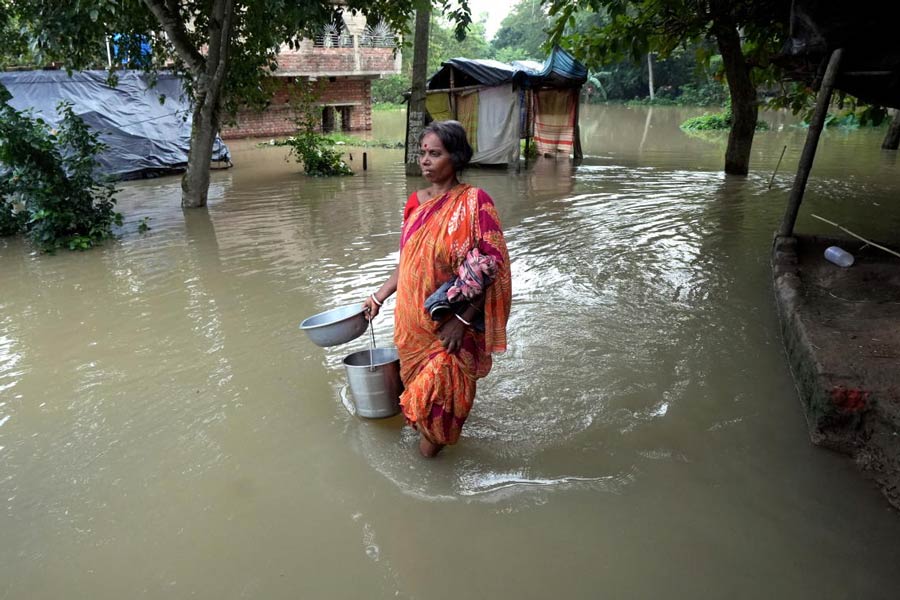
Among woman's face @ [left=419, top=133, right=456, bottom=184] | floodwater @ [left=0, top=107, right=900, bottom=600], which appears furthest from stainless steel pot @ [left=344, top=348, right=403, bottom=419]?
woman's face @ [left=419, top=133, right=456, bottom=184]

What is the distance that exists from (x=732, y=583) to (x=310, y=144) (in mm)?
11845

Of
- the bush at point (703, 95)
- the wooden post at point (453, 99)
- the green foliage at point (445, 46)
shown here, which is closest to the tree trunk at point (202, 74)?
the wooden post at point (453, 99)

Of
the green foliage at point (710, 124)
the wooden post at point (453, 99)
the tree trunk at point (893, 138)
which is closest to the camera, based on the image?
the wooden post at point (453, 99)

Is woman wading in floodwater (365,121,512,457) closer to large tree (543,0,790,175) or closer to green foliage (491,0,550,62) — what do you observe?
large tree (543,0,790,175)

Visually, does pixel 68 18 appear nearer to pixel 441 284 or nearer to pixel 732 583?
pixel 441 284

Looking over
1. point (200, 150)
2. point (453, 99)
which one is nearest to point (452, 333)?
point (200, 150)

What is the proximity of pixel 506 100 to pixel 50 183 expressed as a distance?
9526 millimetres

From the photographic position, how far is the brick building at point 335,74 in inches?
794

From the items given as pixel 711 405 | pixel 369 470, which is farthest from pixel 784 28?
pixel 369 470

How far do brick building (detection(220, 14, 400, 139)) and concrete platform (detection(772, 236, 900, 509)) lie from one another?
56.8 feet

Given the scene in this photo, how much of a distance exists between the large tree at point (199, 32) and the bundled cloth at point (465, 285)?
17.2ft

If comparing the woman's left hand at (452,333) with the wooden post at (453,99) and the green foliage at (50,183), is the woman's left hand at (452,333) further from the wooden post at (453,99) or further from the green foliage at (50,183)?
the wooden post at (453,99)

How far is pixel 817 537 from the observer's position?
240 centimetres

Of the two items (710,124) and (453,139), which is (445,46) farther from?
(453,139)
